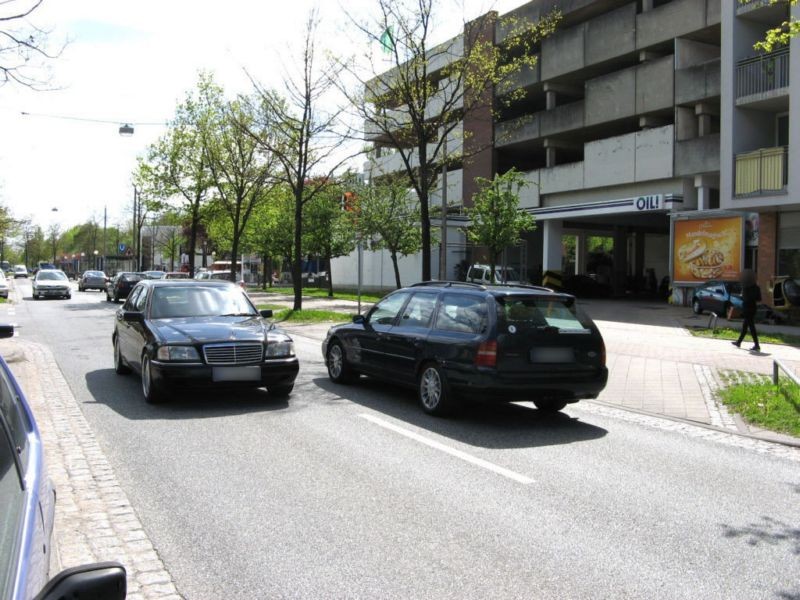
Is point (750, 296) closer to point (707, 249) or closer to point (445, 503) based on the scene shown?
point (707, 249)

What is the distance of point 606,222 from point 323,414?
109 feet

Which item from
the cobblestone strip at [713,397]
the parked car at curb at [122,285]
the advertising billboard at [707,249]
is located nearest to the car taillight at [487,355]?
the cobblestone strip at [713,397]

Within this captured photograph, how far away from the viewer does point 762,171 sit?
23.3m

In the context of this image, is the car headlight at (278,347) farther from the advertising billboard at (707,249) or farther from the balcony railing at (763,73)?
the advertising billboard at (707,249)

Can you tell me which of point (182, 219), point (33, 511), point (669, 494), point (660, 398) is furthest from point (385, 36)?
point (182, 219)

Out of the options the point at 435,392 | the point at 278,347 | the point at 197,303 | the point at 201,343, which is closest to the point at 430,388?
the point at 435,392

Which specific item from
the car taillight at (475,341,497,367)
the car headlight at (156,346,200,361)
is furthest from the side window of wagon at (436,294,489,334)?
the car headlight at (156,346,200,361)

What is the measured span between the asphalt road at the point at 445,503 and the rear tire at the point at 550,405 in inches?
5.3

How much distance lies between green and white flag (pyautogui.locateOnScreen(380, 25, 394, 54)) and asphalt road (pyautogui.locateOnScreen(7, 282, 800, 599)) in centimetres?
1209

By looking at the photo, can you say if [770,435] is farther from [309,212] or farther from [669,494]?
[309,212]

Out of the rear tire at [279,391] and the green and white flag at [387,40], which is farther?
the green and white flag at [387,40]

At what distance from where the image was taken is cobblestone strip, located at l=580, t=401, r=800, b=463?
7.29 meters

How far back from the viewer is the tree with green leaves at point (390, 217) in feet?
115

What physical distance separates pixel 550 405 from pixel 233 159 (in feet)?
81.8
